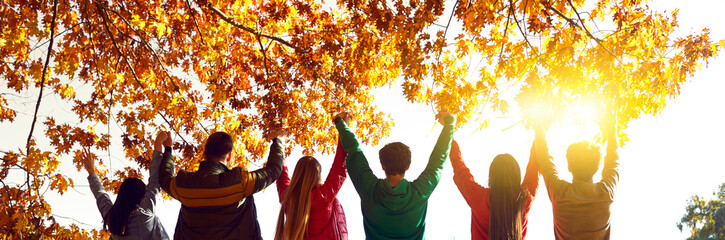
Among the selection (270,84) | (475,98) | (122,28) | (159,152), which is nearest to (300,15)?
(270,84)

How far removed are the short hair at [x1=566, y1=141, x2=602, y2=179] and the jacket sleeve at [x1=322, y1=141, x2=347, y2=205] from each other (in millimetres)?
1861

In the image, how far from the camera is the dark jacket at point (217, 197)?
4164 mm

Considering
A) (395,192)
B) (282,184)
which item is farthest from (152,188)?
(395,192)

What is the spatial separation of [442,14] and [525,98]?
1872 mm

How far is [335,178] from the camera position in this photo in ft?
14.7

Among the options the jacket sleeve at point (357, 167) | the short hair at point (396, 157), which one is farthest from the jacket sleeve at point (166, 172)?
the short hair at point (396, 157)

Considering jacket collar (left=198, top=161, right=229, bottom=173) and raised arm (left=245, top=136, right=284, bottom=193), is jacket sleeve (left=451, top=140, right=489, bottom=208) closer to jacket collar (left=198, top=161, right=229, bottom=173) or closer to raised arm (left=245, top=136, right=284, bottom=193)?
raised arm (left=245, top=136, right=284, bottom=193)

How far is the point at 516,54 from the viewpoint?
6848 millimetres

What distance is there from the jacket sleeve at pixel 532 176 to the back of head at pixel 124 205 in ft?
11.1

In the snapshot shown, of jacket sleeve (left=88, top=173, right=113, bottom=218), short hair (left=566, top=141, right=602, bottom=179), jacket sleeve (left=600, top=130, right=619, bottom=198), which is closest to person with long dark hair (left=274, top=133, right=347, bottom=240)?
jacket sleeve (left=88, top=173, right=113, bottom=218)

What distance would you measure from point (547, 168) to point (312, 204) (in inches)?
77.2

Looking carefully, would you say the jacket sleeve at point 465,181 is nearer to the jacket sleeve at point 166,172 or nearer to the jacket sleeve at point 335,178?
the jacket sleeve at point 335,178

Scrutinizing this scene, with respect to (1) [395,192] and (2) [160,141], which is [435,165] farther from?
(2) [160,141]

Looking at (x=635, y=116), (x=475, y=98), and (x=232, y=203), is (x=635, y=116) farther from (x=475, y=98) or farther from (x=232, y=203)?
(x=232, y=203)
